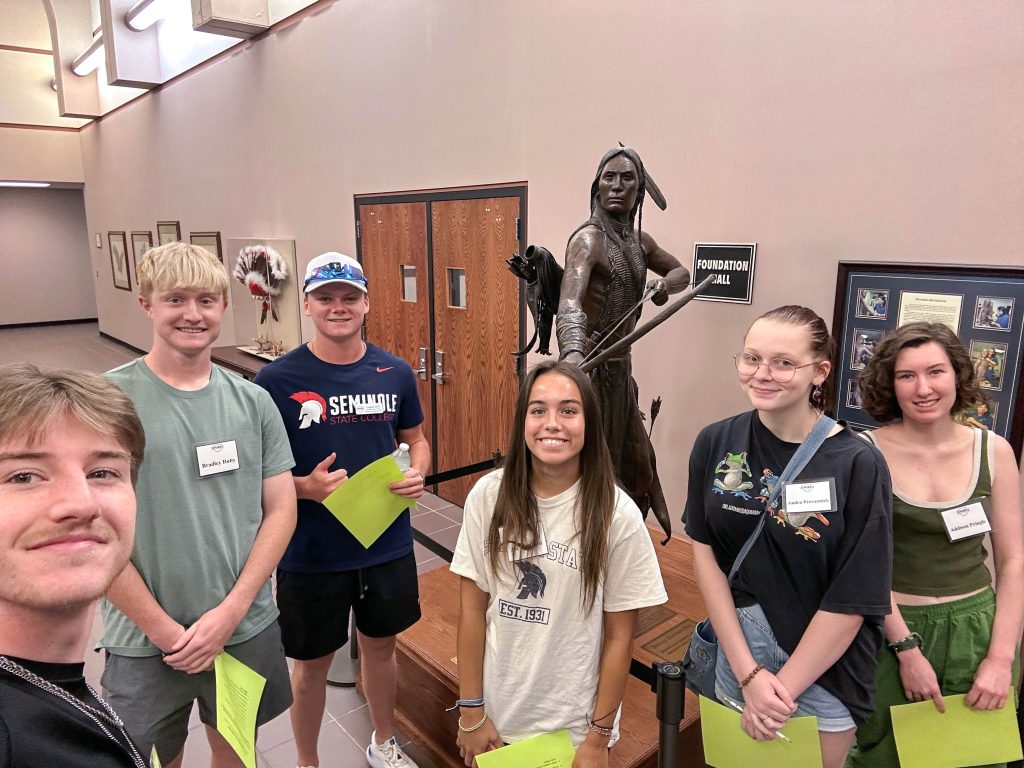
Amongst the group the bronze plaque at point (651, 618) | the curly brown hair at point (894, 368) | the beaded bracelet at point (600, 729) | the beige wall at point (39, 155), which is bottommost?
the bronze plaque at point (651, 618)

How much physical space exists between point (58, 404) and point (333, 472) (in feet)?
3.28

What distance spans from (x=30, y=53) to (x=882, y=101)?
14.0m

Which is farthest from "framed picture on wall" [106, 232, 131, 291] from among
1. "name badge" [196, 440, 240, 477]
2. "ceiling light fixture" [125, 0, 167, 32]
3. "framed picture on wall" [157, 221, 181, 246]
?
"name badge" [196, 440, 240, 477]

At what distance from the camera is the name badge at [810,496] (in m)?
1.29

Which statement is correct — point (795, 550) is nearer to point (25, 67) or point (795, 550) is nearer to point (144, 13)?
point (144, 13)

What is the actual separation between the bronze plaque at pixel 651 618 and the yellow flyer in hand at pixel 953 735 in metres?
0.99

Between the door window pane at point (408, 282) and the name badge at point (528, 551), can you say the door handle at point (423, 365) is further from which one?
the name badge at point (528, 551)

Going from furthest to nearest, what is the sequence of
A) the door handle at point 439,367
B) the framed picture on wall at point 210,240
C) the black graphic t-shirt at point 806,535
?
1. the framed picture on wall at point 210,240
2. the door handle at point 439,367
3. the black graphic t-shirt at point 806,535

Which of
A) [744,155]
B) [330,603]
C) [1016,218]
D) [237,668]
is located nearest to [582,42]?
[744,155]

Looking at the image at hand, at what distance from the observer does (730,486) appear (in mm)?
1418

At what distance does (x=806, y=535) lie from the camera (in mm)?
1304

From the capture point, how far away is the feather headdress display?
6.34 meters

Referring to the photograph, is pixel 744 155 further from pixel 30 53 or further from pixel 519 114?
pixel 30 53

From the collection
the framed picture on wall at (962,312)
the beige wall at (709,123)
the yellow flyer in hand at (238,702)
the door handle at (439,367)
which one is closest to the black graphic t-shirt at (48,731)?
the yellow flyer in hand at (238,702)
